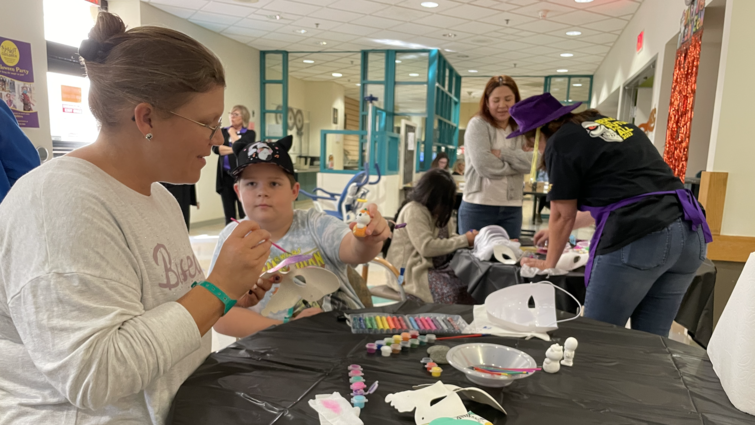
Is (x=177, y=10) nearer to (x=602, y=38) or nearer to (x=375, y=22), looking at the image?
(x=375, y=22)

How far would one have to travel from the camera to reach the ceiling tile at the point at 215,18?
630cm

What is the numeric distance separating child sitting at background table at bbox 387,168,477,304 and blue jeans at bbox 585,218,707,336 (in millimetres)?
862

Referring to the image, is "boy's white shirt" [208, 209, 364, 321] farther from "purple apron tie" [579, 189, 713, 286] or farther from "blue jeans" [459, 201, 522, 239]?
"blue jeans" [459, 201, 522, 239]

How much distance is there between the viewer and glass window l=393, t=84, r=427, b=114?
27.8ft

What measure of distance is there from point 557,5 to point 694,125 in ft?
8.75

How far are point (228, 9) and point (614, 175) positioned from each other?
5.74 meters

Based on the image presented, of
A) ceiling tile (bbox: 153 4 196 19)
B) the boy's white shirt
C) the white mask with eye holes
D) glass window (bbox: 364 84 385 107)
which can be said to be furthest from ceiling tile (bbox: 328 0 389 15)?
the boy's white shirt

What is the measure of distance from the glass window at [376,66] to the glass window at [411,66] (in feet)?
0.93

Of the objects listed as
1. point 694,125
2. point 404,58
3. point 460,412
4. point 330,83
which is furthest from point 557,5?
point 330,83

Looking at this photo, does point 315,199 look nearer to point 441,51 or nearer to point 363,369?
point 441,51

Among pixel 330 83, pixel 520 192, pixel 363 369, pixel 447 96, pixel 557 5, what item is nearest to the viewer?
pixel 363 369

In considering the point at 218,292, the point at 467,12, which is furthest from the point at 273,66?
the point at 218,292

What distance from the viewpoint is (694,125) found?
11.0ft

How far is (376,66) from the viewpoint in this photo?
848cm
